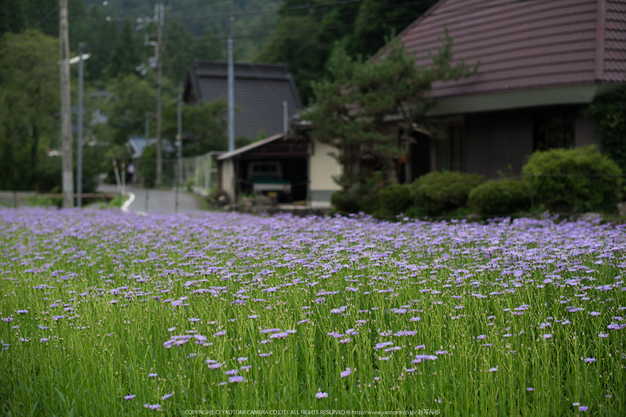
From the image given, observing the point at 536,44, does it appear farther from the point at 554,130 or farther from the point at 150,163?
the point at 150,163

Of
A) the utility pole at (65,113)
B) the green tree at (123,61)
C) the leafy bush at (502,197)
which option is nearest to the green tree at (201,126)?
the utility pole at (65,113)

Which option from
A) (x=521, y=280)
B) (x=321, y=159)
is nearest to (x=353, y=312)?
(x=521, y=280)

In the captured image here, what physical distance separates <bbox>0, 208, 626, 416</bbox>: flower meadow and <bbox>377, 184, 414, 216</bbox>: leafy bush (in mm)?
9283

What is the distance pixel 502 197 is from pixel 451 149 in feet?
20.7

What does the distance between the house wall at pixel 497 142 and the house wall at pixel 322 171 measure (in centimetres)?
649

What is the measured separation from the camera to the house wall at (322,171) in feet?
81.0

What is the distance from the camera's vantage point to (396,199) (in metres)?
17.1

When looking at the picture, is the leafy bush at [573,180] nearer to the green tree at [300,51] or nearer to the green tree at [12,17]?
the green tree at [300,51]

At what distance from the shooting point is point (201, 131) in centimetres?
4244

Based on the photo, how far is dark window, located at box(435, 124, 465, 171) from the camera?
20062 millimetres

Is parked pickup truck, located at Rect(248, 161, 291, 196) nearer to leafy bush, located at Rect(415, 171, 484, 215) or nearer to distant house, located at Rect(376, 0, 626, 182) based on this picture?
distant house, located at Rect(376, 0, 626, 182)

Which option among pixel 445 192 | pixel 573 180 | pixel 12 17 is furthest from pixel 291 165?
pixel 12 17

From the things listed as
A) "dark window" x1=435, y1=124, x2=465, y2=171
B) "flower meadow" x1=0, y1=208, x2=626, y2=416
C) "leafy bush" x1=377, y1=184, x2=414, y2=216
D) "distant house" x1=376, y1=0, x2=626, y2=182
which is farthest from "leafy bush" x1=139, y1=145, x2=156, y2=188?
"flower meadow" x1=0, y1=208, x2=626, y2=416

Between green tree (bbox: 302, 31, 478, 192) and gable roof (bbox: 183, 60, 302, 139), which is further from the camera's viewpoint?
gable roof (bbox: 183, 60, 302, 139)
